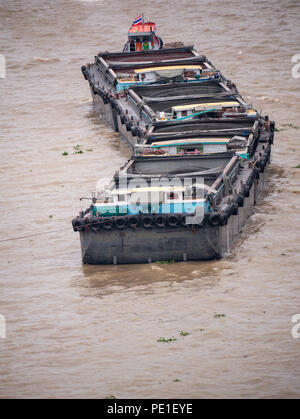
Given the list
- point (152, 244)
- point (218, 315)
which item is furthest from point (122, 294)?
point (218, 315)

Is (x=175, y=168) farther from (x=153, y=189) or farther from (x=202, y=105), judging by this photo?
(x=202, y=105)

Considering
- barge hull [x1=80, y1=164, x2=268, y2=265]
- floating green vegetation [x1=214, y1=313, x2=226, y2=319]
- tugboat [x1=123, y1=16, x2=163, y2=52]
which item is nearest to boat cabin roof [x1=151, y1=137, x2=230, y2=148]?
barge hull [x1=80, y1=164, x2=268, y2=265]

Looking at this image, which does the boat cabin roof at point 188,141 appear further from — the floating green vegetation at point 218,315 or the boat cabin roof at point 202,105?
the floating green vegetation at point 218,315

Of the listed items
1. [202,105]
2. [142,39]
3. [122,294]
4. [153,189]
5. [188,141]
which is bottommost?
[142,39]

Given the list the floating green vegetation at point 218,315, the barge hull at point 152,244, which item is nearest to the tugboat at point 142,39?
the barge hull at point 152,244
